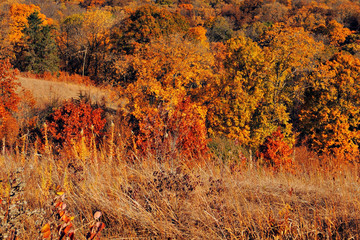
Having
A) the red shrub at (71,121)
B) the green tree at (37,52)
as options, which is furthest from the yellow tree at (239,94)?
the green tree at (37,52)

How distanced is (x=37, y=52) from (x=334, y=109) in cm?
3553

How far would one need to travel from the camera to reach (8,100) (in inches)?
754

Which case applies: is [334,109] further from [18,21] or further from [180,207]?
[18,21]

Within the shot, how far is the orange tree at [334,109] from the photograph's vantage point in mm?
23442

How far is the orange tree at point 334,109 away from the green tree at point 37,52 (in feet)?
103

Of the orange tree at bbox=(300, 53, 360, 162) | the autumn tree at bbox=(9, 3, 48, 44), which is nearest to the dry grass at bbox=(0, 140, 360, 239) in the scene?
the orange tree at bbox=(300, 53, 360, 162)

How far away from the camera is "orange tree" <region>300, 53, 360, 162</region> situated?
23.4 m

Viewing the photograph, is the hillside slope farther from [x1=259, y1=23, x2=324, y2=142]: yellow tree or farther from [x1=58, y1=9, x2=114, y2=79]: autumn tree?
[x1=259, y1=23, x2=324, y2=142]: yellow tree

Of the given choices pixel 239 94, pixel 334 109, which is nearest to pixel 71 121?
pixel 239 94

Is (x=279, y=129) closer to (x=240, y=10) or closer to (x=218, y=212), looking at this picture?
(x=218, y=212)

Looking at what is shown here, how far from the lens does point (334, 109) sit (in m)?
24.7

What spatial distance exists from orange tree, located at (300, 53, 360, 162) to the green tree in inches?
1234

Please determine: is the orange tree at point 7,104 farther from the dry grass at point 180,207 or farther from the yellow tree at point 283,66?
the yellow tree at point 283,66

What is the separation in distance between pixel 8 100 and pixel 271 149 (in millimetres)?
19193
